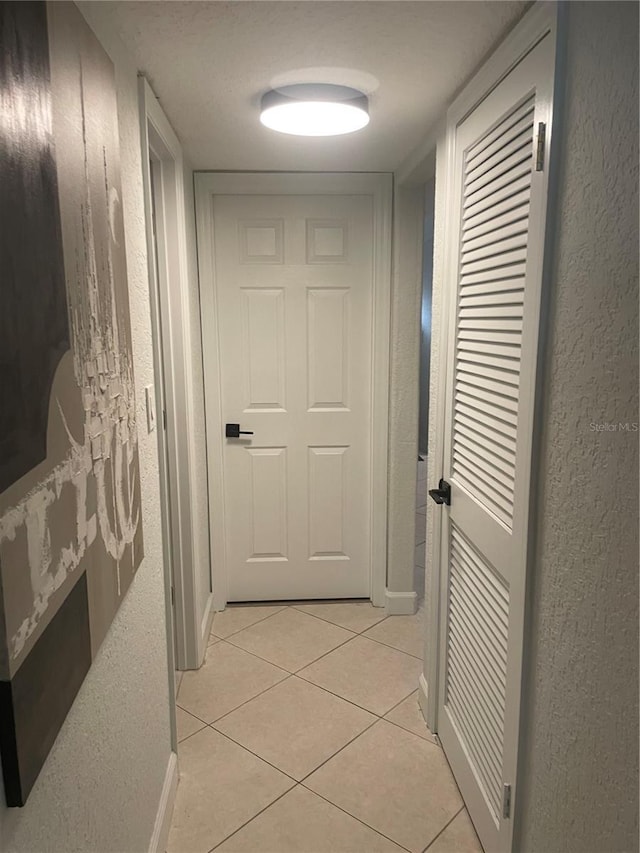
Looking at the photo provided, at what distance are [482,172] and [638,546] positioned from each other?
1.12 m

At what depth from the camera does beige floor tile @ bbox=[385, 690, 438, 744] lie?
2.21 m

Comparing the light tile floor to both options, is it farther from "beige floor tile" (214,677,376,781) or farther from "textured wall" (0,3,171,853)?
"textured wall" (0,3,171,853)

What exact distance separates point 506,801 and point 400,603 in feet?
5.18

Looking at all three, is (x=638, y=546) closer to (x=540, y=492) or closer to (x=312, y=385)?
(x=540, y=492)

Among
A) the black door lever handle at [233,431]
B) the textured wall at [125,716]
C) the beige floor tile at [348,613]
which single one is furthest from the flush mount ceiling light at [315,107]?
the beige floor tile at [348,613]

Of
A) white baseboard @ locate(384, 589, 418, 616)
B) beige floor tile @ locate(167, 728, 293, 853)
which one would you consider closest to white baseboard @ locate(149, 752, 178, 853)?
beige floor tile @ locate(167, 728, 293, 853)

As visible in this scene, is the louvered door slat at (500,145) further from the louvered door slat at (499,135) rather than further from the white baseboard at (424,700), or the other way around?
the white baseboard at (424,700)

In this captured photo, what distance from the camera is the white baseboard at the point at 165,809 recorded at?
164cm

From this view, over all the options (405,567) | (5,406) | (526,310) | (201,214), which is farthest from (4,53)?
(405,567)

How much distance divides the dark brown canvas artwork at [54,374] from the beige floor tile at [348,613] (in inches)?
73.7

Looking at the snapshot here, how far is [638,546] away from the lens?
3.01 feet

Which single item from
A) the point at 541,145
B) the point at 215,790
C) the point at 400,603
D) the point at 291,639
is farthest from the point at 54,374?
the point at 400,603

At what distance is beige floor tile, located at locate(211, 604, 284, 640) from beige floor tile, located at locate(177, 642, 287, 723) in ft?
0.46

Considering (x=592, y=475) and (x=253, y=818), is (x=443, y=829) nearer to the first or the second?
(x=253, y=818)
